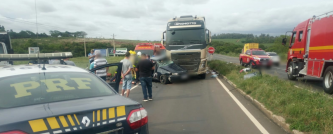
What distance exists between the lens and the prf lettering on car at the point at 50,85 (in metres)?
3.16

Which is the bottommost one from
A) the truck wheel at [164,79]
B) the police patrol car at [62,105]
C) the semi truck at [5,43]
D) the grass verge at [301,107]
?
the truck wheel at [164,79]

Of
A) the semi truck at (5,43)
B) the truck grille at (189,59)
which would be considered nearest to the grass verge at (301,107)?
the truck grille at (189,59)

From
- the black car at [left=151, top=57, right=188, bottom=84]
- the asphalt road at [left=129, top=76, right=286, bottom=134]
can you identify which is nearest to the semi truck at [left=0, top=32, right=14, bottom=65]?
the asphalt road at [left=129, top=76, right=286, bottom=134]

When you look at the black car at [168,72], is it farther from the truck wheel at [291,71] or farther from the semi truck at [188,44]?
the truck wheel at [291,71]

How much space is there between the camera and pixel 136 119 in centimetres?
295

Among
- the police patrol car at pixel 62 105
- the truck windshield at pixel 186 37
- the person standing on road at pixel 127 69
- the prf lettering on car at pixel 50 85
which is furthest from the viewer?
the truck windshield at pixel 186 37

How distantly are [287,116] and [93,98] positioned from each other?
438 cm

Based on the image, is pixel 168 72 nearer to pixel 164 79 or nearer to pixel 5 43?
pixel 164 79

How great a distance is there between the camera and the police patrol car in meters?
2.42

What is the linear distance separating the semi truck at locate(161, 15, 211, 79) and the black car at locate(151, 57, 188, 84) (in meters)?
0.67

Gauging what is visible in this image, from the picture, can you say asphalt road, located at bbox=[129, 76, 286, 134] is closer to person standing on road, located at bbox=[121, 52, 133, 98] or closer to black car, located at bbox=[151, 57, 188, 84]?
person standing on road, located at bbox=[121, 52, 133, 98]

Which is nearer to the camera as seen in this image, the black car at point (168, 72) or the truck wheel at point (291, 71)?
the black car at point (168, 72)

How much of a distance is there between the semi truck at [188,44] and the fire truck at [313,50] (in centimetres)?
465

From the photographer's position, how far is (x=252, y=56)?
2111 cm
